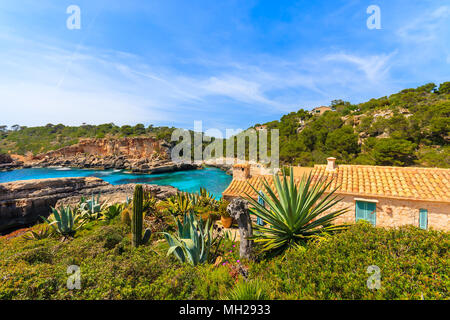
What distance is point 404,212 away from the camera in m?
6.28

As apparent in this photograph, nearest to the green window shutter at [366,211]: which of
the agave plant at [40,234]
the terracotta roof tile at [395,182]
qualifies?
the terracotta roof tile at [395,182]

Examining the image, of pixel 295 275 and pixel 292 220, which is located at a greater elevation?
pixel 292 220

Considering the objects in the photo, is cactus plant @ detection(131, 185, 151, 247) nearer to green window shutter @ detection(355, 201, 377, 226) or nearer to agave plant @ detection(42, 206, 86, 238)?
agave plant @ detection(42, 206, 86, 238)

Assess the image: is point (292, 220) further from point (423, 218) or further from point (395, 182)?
point (395, 182)

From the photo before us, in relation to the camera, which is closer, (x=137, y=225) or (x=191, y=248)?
(x=191, y=248)

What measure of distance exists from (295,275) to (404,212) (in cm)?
650

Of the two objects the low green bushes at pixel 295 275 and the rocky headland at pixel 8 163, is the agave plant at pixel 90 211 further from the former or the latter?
the rocky headland at pixel 8 163

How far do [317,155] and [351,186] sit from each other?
26037mm

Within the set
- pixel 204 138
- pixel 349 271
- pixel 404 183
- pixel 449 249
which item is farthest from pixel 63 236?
pixel 204 138

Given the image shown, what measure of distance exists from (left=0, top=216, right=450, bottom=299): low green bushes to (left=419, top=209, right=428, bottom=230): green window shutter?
169 inches

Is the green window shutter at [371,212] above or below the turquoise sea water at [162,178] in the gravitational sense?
above

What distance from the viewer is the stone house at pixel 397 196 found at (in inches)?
236

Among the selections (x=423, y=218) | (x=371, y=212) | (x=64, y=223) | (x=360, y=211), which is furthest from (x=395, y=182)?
(x=64, y=223)

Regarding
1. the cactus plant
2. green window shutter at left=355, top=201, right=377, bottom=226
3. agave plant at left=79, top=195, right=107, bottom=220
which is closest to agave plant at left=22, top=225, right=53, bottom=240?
agave plant at left=79, top=195, right=107, bottom=220
